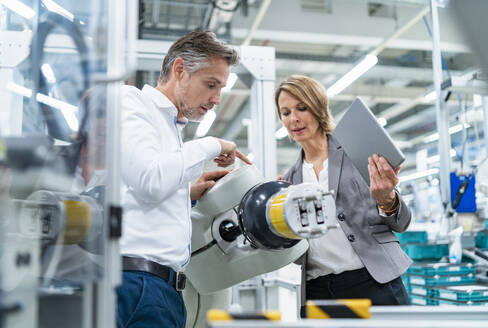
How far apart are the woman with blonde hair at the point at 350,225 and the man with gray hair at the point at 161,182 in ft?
1.72

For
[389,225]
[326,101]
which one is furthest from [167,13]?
[389,225]

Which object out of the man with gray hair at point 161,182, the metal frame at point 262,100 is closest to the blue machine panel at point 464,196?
the metal frame at point 262,100

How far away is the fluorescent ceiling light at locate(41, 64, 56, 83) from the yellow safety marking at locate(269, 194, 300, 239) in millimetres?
706

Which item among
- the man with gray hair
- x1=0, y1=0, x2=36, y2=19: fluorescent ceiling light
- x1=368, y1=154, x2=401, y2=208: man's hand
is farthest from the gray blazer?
x1=0, y1=0, x2=36, y2=19: fluorescent ceiling light

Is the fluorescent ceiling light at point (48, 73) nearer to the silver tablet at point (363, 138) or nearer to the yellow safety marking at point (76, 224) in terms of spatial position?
the yellow safety marking at point (76, 224)

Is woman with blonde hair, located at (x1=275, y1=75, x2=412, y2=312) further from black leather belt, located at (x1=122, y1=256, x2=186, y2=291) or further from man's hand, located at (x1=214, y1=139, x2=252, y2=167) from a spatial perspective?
black leather belt, located at (x1=122, y1=256, x2=186, y2=291)

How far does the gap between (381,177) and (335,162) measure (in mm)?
285

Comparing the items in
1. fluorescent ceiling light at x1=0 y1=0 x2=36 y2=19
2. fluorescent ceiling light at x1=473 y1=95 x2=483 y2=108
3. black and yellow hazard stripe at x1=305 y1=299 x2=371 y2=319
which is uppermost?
fluorescent ceiling light at x1=473 y1=95 x2=483 y2=108

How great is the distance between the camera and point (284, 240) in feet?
4.62

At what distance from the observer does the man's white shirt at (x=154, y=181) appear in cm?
119

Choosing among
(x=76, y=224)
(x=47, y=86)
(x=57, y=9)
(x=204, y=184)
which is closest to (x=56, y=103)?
(x=47, y=86)

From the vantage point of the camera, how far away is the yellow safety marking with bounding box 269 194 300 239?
4.10 feet

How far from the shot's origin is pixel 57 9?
4.08 feet

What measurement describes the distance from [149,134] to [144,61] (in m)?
1.39
